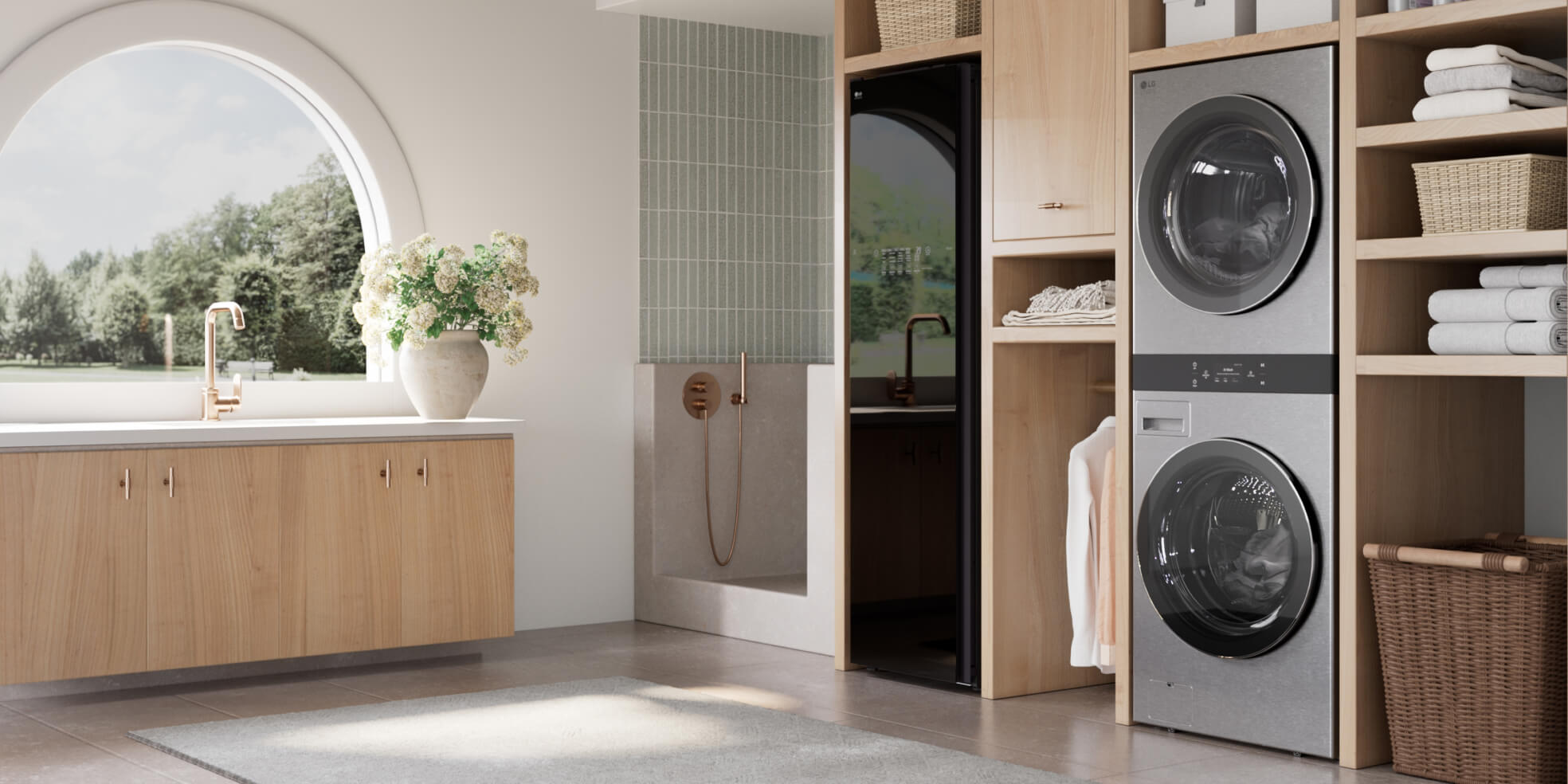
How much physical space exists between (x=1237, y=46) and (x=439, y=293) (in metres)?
2.63

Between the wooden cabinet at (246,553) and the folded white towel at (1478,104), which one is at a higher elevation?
the folded white towel at (1478,104)

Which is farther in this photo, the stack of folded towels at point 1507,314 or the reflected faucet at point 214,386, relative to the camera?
the reflected faucet at point 214,386

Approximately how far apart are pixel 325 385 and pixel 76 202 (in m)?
0.97

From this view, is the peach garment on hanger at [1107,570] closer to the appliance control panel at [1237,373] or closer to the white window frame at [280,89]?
the appliance control panel at [1237,373]

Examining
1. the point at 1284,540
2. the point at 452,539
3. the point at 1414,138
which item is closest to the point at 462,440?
the point at 452,539

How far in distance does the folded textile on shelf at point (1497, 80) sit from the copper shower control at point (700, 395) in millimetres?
3110

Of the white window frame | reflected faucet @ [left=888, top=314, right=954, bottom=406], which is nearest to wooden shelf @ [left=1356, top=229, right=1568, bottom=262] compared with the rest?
reflected faucet @ [left=888, top=314, right=954, bottom=406]

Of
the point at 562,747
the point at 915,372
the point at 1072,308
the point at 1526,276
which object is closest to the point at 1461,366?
the point at 1526,276

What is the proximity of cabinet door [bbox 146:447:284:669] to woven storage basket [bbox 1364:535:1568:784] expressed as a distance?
3.08 meters

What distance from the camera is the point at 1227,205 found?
3865 millimetres

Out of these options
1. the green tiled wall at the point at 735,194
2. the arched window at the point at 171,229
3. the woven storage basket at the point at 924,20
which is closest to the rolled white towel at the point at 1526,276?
the woven storage basket at the point at 924,20

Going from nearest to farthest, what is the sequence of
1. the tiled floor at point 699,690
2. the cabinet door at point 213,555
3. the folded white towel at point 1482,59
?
the folded white towel at point 1482,59 → the tiled floor at point 699,690 → the cabinet door at point 213,555

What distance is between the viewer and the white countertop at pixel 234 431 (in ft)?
14.0

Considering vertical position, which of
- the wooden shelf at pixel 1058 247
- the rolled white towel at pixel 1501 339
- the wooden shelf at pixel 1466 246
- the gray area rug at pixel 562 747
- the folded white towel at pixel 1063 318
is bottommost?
the gray area rug at pixel 562 747
